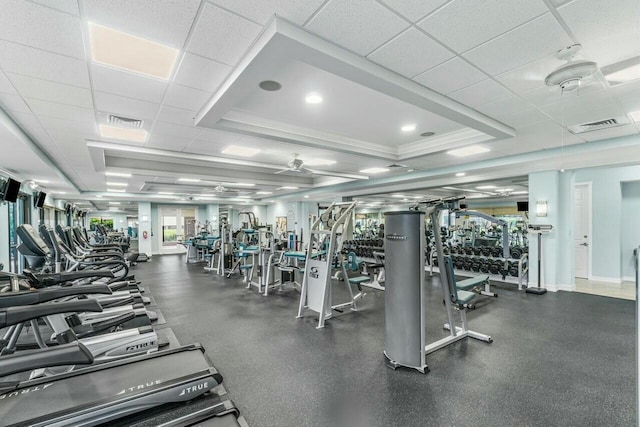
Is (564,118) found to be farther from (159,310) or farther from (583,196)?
(159,310)

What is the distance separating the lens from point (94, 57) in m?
2.30

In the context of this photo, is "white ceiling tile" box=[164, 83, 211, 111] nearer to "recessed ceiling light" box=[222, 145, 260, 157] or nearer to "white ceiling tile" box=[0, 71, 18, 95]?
"white ceiling tile" box=[0, 71, 18, 95]

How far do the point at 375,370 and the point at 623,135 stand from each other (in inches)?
203

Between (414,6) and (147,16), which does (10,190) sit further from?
(414,6)

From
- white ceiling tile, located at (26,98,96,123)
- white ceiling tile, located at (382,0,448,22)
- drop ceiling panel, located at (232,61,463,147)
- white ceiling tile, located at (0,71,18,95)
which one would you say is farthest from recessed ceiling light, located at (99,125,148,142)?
white ceiling tile, located at (382,0,448,22)

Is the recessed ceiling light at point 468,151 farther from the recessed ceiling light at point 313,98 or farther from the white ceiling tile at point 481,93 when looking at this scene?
the recessed ceiling light at point 313,98

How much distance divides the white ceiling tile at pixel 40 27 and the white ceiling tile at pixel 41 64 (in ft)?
0.39

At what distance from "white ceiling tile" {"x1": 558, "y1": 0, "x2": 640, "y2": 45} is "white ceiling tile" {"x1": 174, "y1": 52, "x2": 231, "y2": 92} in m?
2.44

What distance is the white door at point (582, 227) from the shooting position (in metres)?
6.83

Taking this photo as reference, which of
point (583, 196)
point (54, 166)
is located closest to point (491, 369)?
point (583, 196)

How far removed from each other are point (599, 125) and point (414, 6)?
153 inches

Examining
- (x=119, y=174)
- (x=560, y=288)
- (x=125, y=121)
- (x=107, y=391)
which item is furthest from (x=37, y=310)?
(x=560, y=288)

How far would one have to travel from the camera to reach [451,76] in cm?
266

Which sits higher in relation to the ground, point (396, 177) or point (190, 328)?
point (396, 177)
